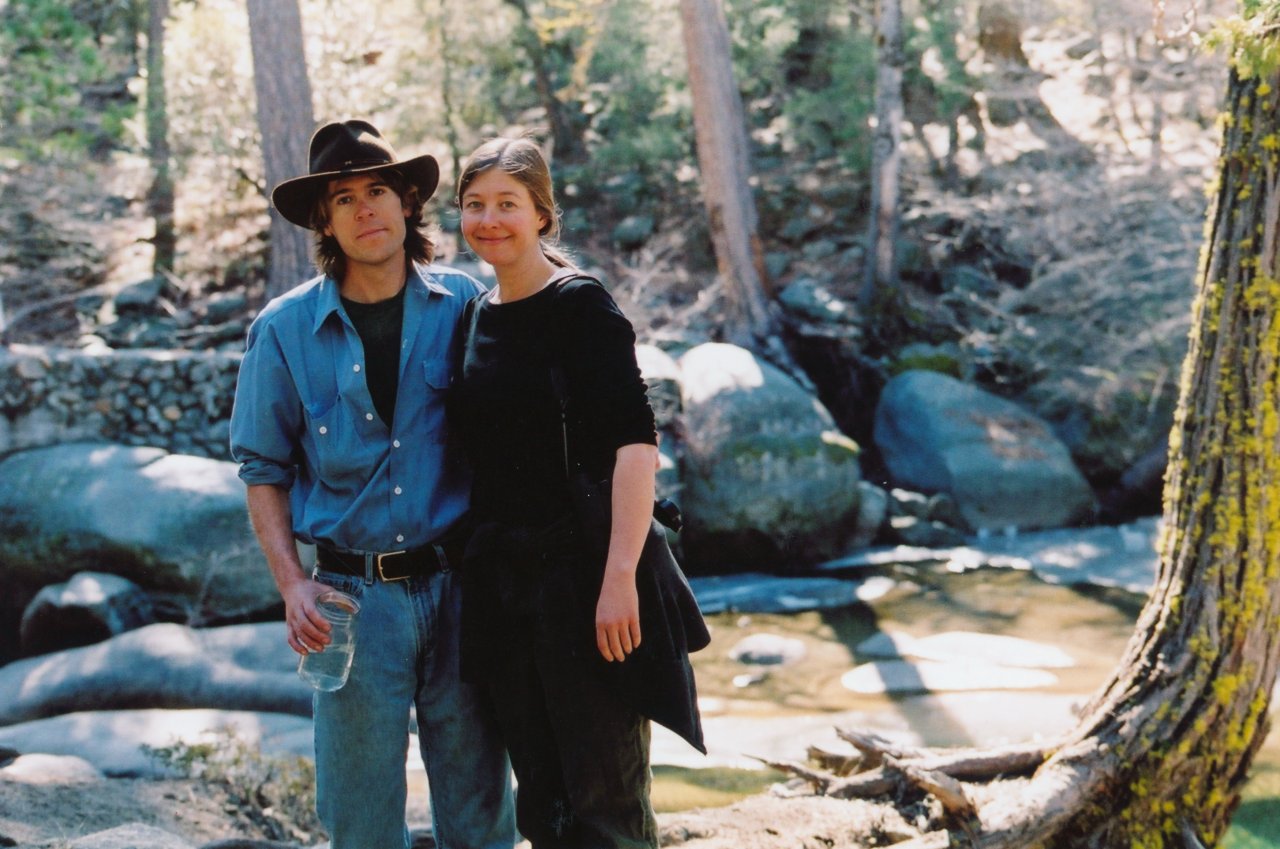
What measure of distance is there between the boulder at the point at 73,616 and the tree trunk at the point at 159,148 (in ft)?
22.3

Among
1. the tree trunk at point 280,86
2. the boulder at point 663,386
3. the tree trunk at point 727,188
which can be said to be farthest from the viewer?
the tree trunk at point 727,188

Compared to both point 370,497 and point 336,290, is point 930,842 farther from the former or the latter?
point 336,290

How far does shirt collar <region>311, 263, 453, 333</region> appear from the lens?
281 cm

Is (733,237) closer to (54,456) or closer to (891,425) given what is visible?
(891,425)

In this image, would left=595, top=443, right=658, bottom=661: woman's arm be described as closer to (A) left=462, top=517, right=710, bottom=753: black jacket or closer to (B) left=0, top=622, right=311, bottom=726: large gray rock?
(A) left=462, top=517, right=710, bottom=753: black jacket

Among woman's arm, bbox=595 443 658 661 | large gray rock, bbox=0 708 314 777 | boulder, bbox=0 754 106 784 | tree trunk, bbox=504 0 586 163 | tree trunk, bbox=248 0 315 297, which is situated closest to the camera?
woman's arm, bbox=595 443 658 661

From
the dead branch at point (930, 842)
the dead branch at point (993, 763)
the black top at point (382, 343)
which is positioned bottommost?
the dead branch at point (930, 842)

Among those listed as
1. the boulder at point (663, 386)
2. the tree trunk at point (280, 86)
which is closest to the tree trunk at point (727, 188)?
the boulder at point (663, 386)

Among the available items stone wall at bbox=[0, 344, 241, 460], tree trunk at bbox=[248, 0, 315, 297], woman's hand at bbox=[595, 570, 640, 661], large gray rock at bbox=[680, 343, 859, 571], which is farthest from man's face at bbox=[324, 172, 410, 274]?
large gray rock at bbox=[680, 343, 859, 571]

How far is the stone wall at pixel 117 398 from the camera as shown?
9289mm

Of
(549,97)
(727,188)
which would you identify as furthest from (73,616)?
(549,97)

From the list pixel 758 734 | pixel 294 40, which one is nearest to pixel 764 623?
pixel 758 734

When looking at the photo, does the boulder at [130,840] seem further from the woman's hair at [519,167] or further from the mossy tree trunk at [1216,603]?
the mossy tree trunk at [1216,603]

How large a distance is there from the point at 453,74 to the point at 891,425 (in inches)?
272
